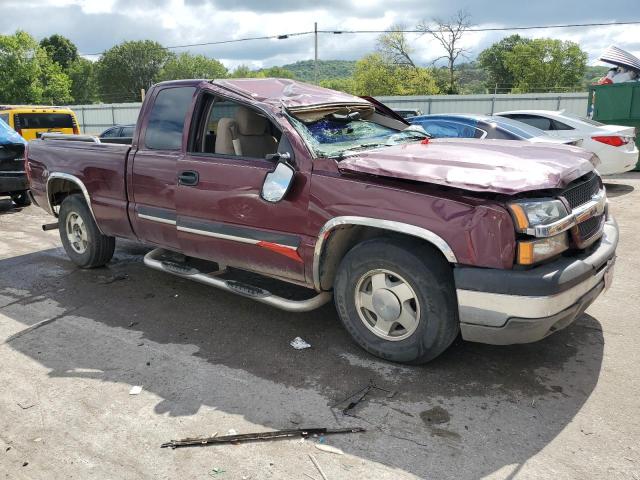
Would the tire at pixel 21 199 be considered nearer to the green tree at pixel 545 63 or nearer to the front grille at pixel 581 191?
the front grille at pixel 581 191

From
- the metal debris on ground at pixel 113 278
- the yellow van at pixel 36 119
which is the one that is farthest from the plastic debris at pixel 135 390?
the yellow van at pixel 36 119

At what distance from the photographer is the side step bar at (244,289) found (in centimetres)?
392

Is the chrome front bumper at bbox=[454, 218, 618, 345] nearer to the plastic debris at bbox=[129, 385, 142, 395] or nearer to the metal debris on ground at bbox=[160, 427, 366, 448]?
the metal debris on ground at bbox=[160, 427, 366, 448]

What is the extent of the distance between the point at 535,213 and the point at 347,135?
174cm

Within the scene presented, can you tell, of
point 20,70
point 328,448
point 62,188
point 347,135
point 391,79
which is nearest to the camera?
point 328,448

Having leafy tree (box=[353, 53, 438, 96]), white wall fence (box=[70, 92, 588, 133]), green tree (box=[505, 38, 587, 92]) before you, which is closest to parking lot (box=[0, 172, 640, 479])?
white wall fence (box=[70, 92, 588, 133])

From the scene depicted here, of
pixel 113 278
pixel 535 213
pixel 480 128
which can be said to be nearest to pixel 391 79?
pixel 480 128

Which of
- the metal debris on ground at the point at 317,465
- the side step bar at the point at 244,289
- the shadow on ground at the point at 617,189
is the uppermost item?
the side step bar at the point at 244,289

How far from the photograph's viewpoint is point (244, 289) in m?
4.23

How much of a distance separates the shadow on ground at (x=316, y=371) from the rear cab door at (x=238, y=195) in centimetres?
61

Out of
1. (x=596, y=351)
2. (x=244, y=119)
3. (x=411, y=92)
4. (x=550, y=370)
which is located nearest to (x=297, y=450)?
(x=550, y=370)

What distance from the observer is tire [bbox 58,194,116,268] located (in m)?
5.80

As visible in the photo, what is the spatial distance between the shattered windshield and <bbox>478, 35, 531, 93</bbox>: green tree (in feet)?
287

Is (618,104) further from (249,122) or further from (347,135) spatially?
(249,122)
